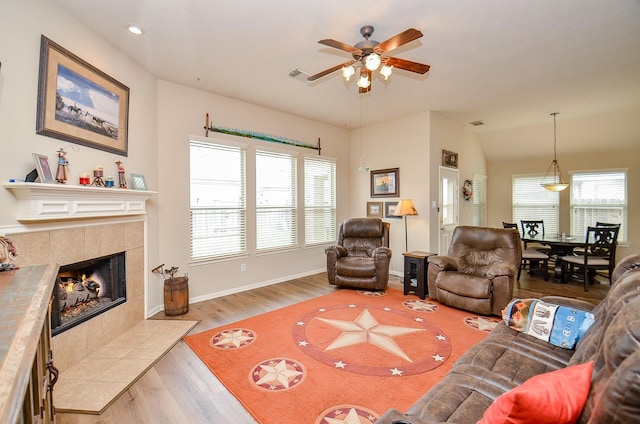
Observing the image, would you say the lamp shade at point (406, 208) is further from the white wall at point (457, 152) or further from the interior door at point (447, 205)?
the interior door at point (447, 205)

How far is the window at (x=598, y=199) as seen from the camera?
5.64m

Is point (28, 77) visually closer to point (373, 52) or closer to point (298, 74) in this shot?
point (298, 74)

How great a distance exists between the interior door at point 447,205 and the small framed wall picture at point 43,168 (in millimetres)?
5217

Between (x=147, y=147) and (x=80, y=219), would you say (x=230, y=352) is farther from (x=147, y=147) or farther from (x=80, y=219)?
(x=147, y=147)

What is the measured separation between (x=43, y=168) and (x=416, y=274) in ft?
13.7

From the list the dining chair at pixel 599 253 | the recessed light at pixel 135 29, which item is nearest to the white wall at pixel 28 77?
the recessed light at pixel 135 29

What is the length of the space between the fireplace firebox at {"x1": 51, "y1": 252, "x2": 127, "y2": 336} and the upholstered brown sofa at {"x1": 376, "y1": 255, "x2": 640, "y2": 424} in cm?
275

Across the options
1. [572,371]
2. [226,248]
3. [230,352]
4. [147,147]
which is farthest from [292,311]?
[572,371]

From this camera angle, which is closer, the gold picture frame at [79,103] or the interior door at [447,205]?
the gold picture frame at [79,103]

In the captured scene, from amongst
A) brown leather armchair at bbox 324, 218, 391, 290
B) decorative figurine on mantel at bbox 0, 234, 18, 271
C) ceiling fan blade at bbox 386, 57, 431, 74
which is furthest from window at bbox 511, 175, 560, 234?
decorative figurine on mantel at bbox 0, 234, 18, 271

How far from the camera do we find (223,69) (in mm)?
3441

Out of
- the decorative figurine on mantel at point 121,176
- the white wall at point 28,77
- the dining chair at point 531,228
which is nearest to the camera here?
the white wall at point 28,77

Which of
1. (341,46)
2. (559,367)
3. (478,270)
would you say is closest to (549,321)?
(559,367)

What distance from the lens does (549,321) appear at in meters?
1.88
